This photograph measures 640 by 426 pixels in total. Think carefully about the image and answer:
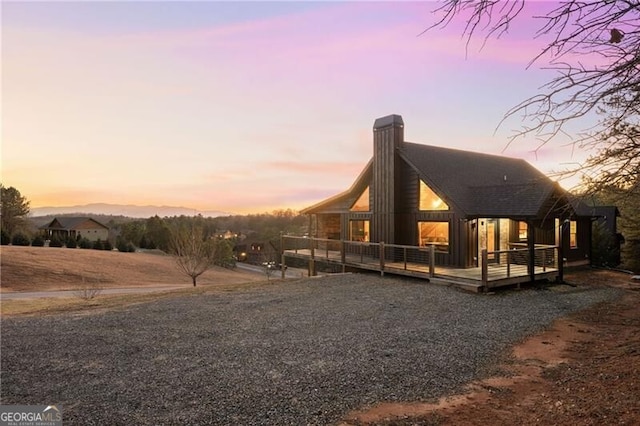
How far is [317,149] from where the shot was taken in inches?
1031

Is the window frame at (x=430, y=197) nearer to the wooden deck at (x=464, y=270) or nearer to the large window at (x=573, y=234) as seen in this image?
the wooden deck at (x=464, y=270)

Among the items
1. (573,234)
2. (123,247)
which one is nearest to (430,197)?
(573,234)

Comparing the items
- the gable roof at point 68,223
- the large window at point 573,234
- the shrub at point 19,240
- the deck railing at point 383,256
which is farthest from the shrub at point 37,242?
the large window at point 573,234

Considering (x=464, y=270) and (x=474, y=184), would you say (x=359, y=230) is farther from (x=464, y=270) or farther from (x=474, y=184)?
(x=464, y=270)

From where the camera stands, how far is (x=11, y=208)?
161 ft

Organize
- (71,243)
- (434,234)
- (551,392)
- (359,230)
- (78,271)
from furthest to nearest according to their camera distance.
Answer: (71,243) → (78,271) → (359,230) → (434,234) → (551,392)

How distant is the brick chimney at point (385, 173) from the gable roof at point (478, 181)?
0.59 m

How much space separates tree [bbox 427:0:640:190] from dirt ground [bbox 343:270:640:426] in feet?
9.47

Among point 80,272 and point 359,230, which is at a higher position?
point 359,230

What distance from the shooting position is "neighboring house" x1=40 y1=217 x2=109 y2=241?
2370 inches

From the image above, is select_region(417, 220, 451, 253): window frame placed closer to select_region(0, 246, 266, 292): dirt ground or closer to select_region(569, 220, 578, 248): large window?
select_region(569, 220, 578, 248): large window

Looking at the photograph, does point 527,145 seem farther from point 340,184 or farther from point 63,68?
point 340,184

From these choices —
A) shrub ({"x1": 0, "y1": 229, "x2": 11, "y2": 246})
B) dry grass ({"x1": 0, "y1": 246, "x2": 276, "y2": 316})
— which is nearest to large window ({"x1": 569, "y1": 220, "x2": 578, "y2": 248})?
dry grass ({"x1": 0, "y1": 246, "x2": 276, "y2": 316})

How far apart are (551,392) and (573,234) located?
1615 centimetres
